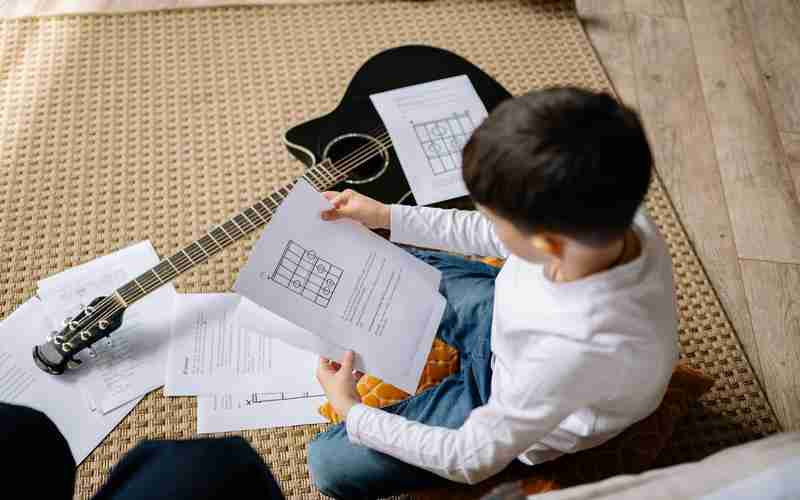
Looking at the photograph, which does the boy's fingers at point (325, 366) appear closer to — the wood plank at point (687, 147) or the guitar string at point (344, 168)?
the guitar string at point (344, 168)

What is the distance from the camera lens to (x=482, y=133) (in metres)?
0.59

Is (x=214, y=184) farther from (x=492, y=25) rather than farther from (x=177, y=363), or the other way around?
(x=492, y=25)

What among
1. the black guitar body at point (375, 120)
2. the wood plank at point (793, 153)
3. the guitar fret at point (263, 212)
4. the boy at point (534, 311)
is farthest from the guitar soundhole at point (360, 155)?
the wood plank at point (793, 153)

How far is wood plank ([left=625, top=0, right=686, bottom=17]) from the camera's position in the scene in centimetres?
161

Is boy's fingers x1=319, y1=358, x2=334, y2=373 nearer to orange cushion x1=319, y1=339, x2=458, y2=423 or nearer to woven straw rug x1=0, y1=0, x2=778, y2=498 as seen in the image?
orange cushion x1=319, y1=339, x2=458, y2=423

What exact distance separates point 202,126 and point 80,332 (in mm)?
505

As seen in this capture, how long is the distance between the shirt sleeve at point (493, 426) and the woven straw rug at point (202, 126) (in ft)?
0.99

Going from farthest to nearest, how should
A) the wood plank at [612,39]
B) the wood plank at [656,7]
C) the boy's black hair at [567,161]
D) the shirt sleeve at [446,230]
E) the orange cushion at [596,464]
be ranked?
the wood plank at [656,7], the wood plank at [612,39], the shirt sleeve at [446,230], the orange cushion at [596,464], the boy's black hair at [567,161]

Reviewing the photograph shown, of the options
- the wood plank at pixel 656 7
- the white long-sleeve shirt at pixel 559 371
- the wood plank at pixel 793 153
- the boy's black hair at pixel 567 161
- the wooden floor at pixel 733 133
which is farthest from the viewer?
the wood plank at pixel 656 7

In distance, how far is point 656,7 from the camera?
1616 mm

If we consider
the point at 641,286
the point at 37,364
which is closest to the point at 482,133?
the point at 641,286

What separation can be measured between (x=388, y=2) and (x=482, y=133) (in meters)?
1.05

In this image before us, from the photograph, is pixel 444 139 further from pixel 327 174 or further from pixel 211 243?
pixel 211 243

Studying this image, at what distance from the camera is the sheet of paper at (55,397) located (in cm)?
103
